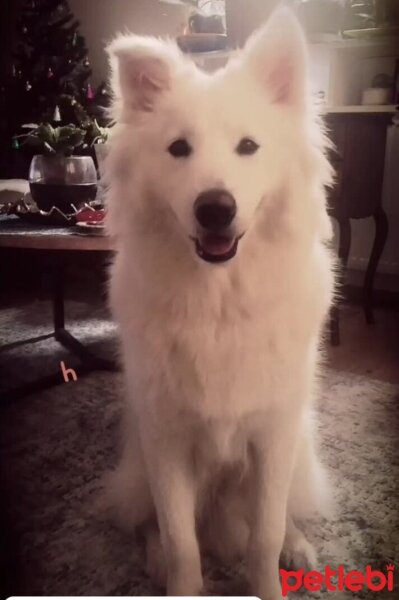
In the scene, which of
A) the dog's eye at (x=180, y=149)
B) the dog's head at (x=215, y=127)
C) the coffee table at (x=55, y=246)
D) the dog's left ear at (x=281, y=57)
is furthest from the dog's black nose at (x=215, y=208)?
the coffee table at (x=55, y=246)

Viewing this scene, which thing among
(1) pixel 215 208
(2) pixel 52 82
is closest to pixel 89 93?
(2) pixel 52 82

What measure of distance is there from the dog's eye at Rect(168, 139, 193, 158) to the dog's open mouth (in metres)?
0.13

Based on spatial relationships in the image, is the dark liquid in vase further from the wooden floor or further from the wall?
the wooden floor

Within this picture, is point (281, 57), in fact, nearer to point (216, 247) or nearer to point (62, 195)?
point (216, 247)

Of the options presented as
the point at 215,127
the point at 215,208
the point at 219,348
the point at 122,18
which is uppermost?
the point at 122,18

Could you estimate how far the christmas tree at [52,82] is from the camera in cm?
158

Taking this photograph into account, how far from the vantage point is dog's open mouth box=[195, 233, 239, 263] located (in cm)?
81

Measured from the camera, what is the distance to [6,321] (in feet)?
8.00

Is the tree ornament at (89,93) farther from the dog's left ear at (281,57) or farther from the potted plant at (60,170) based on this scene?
the dog's left ear at (281,57)

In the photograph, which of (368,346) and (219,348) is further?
(368,346)

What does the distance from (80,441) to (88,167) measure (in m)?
0.86

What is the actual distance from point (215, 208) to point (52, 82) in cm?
132

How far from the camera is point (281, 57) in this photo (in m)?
0.85

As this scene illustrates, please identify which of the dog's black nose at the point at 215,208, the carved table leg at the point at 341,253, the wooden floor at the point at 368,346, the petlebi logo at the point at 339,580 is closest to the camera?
the dog's black nose at the point at 215,208
